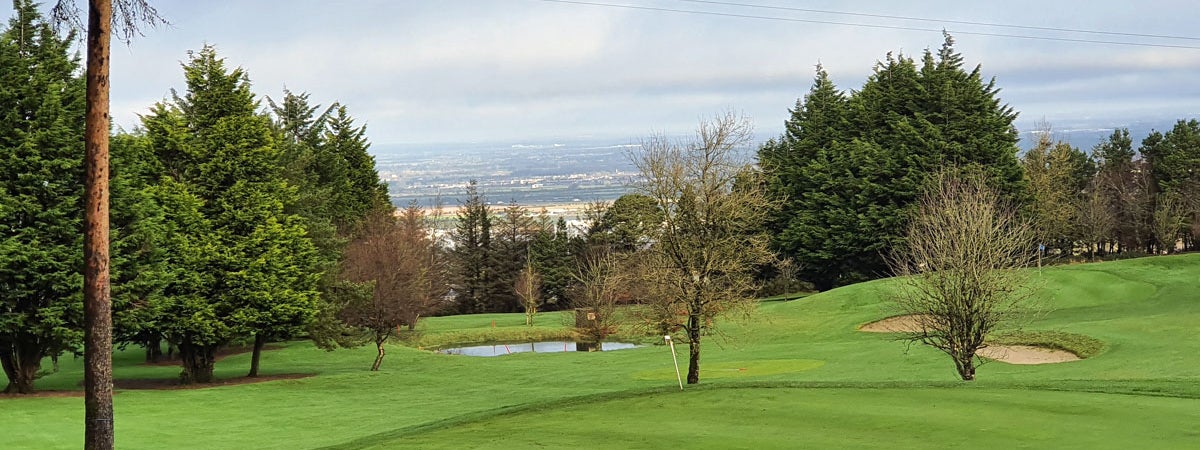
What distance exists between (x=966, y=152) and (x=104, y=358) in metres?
54.0

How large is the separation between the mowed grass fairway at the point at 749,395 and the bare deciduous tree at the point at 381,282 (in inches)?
75.0

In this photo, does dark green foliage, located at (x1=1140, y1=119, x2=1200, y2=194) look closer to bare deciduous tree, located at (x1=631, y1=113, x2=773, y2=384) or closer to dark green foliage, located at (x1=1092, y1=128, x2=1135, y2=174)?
dark green foliage, located at (x1=1092, y1=128, x2=1135, y2=174)

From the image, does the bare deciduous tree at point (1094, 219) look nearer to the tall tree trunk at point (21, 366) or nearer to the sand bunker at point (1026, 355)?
the sand bunker at point (1026, 355)

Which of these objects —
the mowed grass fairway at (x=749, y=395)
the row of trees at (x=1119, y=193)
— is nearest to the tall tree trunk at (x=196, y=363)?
the mowed grass fairway at (x=749, y=395)

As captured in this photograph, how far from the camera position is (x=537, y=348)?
5500 centimetres

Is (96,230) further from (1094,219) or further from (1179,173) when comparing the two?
(1179,173)

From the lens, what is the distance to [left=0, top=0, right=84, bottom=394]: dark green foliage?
86.9ft

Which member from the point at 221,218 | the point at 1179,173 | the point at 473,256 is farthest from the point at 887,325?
the point at 473,256

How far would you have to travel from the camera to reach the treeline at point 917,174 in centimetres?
5891

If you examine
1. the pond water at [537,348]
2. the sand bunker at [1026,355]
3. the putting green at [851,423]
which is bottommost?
the pond water at [537,348]

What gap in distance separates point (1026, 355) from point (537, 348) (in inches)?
1116

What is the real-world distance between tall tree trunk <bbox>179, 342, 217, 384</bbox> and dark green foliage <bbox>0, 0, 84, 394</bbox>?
516 cm

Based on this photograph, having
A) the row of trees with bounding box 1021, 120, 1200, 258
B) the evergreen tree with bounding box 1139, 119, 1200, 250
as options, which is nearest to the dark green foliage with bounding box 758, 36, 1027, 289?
the row of trees with bounding box 1021, 120, 1200, 258

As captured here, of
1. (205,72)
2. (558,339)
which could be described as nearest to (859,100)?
(558,339)
